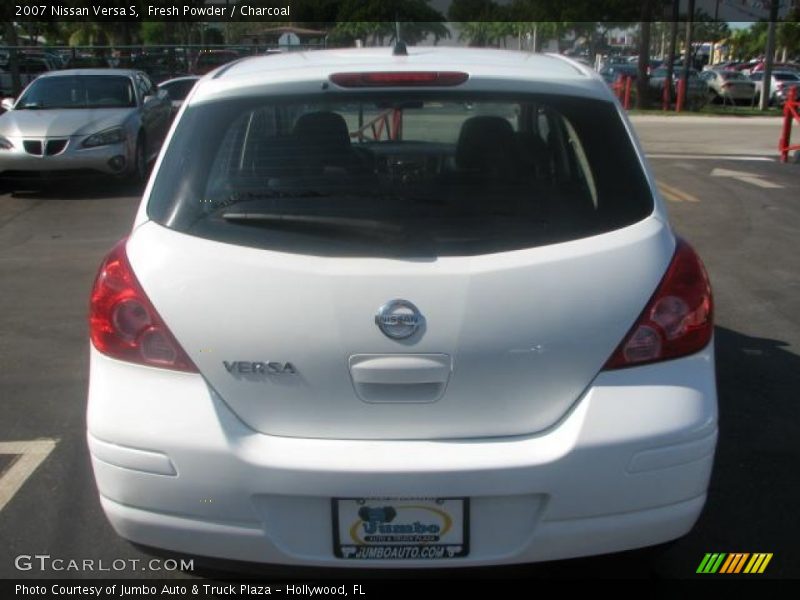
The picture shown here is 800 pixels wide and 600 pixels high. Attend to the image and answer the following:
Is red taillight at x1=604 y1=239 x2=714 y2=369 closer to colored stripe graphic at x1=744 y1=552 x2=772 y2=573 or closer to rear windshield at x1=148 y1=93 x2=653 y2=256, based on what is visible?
rear windshield at x1=148 y1=93 x2=653 y2=256

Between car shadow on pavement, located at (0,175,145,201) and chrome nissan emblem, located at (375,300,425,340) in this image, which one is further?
car shadow on pavement, located at (0,175,145,201)

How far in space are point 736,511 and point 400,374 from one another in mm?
1905

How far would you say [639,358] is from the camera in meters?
2.70

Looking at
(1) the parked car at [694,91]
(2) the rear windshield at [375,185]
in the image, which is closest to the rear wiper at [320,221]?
(2) the rear windshield at [375,185]

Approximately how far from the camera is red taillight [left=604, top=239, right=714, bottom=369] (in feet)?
8.82

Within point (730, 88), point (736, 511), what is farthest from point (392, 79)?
point (730, 88)

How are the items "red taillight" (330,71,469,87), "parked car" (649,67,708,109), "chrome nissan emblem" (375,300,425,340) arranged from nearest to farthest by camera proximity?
"chrome nissan emblem" (375,300,425,340)
"red taillight" (330,71,469,87)
"parked car" (649,67,708,109)

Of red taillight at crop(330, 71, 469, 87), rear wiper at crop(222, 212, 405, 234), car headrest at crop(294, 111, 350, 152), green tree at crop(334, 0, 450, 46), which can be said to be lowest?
green tree at crop(334, 0, 450, 46)

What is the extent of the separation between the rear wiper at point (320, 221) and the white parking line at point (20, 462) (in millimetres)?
1891

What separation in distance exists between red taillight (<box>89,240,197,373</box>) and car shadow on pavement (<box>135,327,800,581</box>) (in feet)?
1.85

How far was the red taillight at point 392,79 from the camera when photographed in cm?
288

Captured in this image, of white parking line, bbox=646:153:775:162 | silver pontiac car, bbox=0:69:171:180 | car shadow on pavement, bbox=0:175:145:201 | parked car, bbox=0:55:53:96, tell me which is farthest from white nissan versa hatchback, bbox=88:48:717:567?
parked car, bbox=0:55:53:96

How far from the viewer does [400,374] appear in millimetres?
2576

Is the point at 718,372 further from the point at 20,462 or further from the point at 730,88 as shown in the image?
the point at 730,88
